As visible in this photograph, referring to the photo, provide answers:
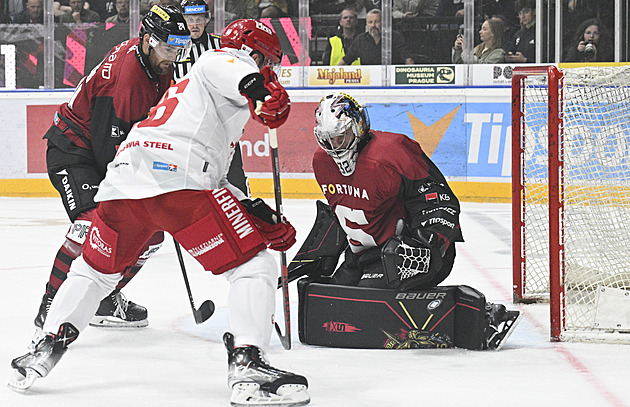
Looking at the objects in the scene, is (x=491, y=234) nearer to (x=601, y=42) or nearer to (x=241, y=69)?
(x=601, y=42)

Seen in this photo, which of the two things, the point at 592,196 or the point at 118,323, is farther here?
the point at 592,196

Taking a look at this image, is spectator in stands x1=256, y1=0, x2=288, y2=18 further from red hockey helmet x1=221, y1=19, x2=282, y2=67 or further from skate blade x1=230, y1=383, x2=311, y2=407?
skate blade x1=230, y1=383, x2=311, y2=407

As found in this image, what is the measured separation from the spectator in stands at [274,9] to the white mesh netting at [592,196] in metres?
4.20

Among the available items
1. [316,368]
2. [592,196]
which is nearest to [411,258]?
[316,368]

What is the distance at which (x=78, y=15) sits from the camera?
821 centimetres

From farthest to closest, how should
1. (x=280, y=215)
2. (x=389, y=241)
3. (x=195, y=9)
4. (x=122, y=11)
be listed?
(x=122, y=11) < (x=195, y=9) < (x=389, y=241) < (x=280, y=215)

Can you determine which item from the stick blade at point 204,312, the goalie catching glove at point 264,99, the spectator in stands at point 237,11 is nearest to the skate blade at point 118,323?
the stick blade at point 204,312

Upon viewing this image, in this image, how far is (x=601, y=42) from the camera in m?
7.39

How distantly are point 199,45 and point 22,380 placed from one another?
2223 millimetres

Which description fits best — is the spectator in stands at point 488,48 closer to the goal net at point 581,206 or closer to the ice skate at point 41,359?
the goal net at point 581,206

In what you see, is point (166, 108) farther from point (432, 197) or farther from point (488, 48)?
point (488, 48)

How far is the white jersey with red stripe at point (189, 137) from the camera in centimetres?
228

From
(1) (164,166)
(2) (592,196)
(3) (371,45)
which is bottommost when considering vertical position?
(2) (592,196)

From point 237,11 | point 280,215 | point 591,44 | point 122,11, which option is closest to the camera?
point 280,215
